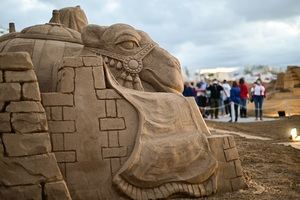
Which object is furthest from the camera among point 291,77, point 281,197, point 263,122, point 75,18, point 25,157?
point 291,77

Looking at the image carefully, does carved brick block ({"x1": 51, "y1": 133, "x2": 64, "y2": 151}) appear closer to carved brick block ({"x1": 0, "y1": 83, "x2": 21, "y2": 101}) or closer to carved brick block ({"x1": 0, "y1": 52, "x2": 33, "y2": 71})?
carved brick block ({"x1": 0, "y1": 83, "x2": 21, "y2": 101})

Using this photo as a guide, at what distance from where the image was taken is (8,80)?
3.61 m

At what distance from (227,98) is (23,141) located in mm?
11906

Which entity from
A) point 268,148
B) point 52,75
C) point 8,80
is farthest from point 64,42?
point 268,148

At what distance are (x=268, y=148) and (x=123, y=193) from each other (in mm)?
4988

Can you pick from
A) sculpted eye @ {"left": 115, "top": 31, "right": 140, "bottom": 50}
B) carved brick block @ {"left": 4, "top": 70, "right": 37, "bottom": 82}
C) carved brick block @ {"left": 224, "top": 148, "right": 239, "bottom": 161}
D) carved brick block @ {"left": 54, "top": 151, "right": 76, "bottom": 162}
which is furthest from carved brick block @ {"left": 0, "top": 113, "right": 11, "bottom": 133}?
carved brick block @ {"left": 224, "top": 148, "right": 239, "bottom": 161}

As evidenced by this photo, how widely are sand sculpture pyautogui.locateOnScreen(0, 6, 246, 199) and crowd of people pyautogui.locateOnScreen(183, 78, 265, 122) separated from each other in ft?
29.6

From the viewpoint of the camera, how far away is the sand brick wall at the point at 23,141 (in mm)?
3477

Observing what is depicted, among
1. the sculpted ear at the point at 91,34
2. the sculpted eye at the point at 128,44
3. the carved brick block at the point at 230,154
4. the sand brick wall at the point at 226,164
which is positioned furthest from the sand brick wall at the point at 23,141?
the carved brick block at the point at 230,154

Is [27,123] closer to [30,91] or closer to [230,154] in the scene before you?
[30,91]

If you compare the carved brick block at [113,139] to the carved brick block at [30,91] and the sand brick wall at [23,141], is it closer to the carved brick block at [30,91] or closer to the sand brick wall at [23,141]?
the sand brick wall at [23,141]

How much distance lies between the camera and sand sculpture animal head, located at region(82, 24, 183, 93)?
15.0 ft

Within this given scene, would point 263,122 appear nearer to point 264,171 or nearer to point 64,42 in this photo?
point 264,171

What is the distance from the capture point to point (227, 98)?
1482 centimetres
